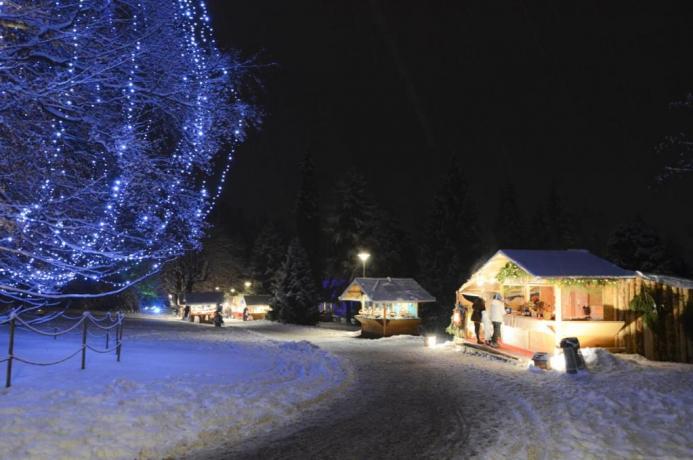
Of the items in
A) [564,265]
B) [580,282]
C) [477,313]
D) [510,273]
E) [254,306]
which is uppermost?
[564,265]

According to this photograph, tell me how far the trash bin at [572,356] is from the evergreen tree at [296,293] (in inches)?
1435

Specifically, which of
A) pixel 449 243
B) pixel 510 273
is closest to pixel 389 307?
pixel 510 273

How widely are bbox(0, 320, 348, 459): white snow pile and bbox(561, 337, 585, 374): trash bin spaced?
594cm

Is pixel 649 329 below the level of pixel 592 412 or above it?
above

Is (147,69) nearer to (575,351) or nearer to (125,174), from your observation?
(125,174)

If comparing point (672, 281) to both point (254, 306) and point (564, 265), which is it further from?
point (254, 306)

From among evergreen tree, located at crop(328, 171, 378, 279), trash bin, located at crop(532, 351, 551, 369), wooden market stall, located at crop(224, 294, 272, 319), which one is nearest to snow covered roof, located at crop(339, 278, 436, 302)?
trash bin, located at crop(532, 351, 551, 369)

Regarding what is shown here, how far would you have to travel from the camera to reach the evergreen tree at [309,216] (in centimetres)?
5981

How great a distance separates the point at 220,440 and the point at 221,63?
6358 mm

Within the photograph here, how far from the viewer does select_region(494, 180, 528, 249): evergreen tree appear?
5528 centimetres

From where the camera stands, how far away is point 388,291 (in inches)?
1172

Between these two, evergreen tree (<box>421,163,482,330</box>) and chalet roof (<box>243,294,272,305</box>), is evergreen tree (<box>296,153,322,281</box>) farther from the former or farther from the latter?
evergreen tree (<box>421,163,482,330</box>)

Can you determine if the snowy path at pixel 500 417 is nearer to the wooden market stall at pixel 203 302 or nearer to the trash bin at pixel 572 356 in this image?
the trash bin at pixel 572 356

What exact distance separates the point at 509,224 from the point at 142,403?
5194 centimetres
